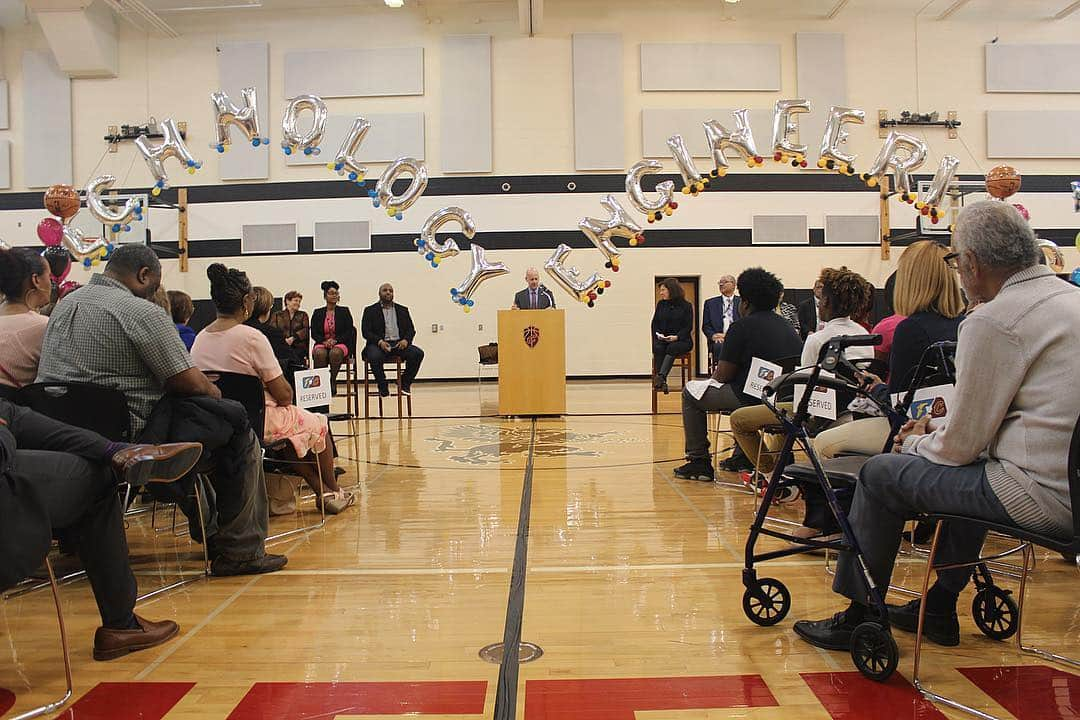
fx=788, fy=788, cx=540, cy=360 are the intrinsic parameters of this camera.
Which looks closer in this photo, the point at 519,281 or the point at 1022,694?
the point at 1022,694

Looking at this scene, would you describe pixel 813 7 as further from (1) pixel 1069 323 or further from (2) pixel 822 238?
(1) pixel 1069 323

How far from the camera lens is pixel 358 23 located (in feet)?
42.3

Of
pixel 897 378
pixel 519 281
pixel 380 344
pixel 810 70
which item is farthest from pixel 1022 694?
pixel 810 70

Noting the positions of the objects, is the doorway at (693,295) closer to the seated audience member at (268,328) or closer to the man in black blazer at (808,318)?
the man in black blazer at (808,318)

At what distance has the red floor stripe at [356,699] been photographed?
1.82 m

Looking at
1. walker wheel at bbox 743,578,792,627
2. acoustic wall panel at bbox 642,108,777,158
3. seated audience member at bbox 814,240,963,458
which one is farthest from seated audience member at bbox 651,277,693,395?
walker wheel at bbox 743,578,792,627

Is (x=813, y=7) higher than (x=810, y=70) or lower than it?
higher

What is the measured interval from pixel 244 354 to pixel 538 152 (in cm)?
995

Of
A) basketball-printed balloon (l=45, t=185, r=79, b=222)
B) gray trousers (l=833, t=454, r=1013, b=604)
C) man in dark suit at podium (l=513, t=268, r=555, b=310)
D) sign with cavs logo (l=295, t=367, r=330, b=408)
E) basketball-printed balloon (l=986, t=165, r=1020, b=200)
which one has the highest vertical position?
basketball-printed balloon (l=45, t=185, r=79, b=222)

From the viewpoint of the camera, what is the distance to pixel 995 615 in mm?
2236

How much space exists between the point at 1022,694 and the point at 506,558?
5.91 feet

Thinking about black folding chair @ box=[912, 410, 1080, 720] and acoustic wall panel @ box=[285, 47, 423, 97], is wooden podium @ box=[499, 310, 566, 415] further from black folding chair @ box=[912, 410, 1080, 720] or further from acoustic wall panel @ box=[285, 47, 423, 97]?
acoustic wall panel @ box=[285, 47, 423, 97]

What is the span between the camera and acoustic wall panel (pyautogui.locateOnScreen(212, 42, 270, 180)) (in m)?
12.8

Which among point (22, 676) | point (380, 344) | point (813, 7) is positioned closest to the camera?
point (22, 676)
